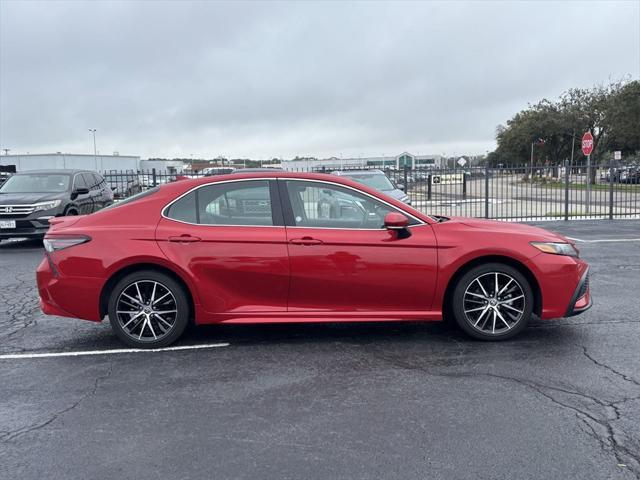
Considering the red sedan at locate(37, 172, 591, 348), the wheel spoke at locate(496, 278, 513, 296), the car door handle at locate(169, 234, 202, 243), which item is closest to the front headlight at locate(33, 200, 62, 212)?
the red sedan at locate(37, 172, 591, 348)

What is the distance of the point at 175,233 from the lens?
17.2ft

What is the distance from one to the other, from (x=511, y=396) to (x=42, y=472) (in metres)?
3.05

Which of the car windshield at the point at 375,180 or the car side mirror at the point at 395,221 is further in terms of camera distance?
the car windshield at the point at 375,180

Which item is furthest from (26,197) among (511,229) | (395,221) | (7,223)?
(511,229)

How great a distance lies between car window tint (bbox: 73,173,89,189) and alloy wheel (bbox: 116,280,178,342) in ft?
30.7

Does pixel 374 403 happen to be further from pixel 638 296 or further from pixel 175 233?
pixel 638 296

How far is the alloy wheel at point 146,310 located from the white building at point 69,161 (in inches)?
2302

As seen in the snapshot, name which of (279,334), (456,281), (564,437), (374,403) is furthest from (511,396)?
(279,334)

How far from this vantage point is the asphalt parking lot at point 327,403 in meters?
3.29

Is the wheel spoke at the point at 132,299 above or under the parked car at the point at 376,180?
under

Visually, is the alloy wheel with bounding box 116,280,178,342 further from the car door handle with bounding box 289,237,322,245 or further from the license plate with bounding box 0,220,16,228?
the license plate with bounding box 0,220,16,228

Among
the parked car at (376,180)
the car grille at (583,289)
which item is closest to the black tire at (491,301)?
the car grille at (583,289)

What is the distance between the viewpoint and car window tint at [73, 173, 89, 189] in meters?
13.7

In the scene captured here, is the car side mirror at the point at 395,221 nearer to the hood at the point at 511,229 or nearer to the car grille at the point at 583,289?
the hood at the point at 511,229
